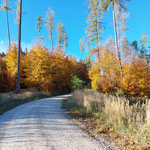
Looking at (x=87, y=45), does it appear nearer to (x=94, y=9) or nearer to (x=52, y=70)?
(x=94, y=9)

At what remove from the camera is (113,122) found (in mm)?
3832

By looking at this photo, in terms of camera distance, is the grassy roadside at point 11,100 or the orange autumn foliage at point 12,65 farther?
the orange autumn foliage at point 12,65

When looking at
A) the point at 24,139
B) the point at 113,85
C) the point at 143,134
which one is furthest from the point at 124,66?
the point at 24,139

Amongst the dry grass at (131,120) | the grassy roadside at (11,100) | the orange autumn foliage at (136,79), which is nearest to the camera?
the dry grass at (131,120)

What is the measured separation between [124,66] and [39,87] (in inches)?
513

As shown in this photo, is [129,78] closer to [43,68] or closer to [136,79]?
[136,79]

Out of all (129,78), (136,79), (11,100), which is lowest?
(11,100)

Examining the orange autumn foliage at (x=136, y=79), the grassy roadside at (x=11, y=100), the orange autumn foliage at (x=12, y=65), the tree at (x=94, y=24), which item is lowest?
the grassy roadside at (x=11, y=100)

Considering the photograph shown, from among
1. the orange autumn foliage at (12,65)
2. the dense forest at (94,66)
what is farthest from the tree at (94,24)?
the orange autumn foliage at (12,65)

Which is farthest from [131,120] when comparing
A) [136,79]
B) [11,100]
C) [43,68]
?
[43,68]

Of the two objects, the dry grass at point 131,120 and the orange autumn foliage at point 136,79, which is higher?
the orange autumn foliage at point 136,79

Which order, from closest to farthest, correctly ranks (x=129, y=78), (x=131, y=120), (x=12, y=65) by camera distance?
(x=131, y=120) → (x=129, y=78) → (x=12, y=65)

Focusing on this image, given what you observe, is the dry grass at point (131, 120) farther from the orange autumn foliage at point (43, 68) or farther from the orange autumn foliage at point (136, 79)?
Result: the orange autumn foliage at point (43, 68)

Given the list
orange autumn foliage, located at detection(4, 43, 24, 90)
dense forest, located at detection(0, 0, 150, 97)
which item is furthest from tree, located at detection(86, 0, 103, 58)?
orange autumn foliage, located at detection(4, 43, 24, 90)
